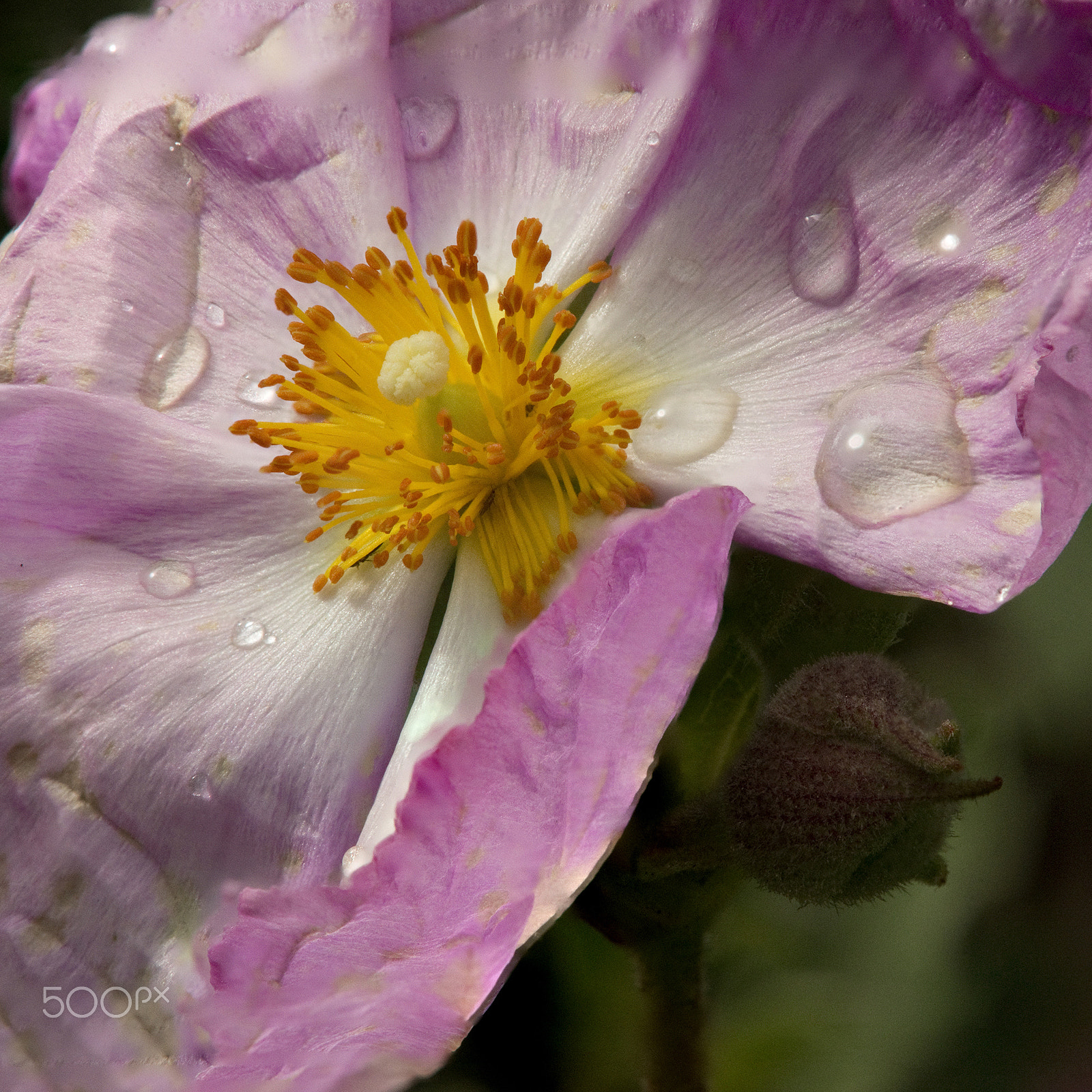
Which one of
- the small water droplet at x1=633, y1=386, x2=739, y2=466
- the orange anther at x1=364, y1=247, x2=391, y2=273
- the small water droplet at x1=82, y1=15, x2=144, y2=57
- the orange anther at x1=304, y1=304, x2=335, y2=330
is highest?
the small water droplet at x1=82, y1=15, x2=144, y2=57

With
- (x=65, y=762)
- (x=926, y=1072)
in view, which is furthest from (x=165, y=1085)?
(x=926, y=1072)

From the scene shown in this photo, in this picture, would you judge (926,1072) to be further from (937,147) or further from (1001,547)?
(937,147)

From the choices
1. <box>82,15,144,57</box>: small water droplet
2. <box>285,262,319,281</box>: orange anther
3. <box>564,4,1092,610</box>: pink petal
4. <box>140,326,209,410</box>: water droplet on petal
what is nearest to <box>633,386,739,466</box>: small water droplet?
<box>564,4,1092,610</box>: pink petal

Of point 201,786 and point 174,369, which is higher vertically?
point 174,369

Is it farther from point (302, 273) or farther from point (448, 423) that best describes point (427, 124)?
point (448, 423)

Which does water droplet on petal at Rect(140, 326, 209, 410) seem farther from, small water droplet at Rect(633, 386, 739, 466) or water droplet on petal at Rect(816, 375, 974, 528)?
water droplet on petal at Rect(816, 375, 974, 528)

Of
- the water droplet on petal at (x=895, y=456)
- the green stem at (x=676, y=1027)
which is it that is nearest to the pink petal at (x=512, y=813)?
the water droplet on petal at (x=895, y=456)

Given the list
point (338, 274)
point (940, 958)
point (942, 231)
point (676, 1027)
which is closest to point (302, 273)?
point (338, 274)
